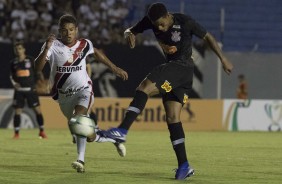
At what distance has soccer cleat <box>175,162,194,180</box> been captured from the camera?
1081 centimetres

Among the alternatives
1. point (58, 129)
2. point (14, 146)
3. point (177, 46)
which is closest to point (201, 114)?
point (58, 129)

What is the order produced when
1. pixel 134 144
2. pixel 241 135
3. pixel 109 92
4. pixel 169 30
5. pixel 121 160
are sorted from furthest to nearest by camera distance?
pixel 109 92 → pixel 241 135 → pixel 134 144 → pixel 121 160 → pixel 169 30

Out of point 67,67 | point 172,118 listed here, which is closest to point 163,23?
point 172,118

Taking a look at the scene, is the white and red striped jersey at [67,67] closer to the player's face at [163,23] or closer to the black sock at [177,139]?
the player's face at [163,23]

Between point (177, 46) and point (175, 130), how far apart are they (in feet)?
3.44

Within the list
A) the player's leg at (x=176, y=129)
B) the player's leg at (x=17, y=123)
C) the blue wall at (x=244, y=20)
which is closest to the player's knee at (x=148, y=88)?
the player's leg at (x=176, y=129)

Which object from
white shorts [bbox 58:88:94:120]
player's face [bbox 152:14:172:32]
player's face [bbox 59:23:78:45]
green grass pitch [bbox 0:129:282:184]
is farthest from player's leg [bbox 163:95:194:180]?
player's face [bbox 59:23:78:45]

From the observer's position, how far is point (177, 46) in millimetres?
11117

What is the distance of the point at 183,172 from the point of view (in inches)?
427

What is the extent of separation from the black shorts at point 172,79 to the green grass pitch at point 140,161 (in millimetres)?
1045

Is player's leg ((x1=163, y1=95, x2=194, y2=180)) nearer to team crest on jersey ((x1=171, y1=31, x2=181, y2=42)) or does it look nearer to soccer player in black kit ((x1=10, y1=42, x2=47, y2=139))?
team crest on jersey ((x1=171, y1=31, x2=181, y2=42))

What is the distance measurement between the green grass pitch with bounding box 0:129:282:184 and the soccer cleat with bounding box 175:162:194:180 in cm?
9

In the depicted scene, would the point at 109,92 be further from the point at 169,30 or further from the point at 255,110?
the point at 169,30

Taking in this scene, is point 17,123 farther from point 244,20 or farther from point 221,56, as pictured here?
point 244,20
